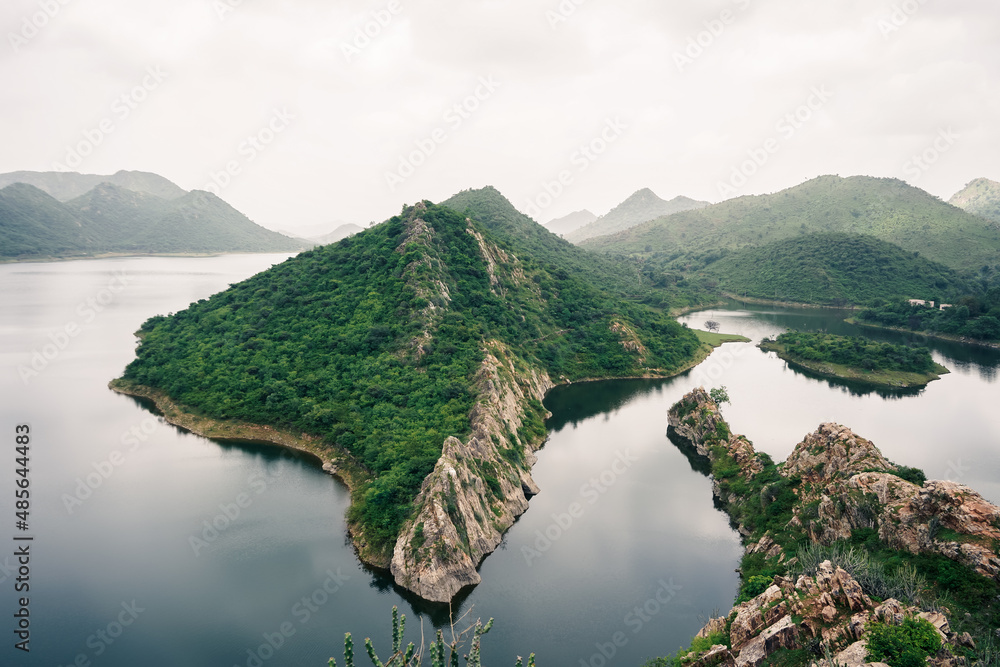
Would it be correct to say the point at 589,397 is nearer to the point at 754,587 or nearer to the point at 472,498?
the point at 472,498

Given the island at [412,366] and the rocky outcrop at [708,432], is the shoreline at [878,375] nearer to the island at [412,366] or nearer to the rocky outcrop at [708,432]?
the island at [412,366]

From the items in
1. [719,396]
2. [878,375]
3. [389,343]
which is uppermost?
[389,343]

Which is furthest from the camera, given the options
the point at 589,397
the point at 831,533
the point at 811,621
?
the point at 589,397

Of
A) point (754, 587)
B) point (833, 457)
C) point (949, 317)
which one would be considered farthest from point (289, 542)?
point (949, 317)

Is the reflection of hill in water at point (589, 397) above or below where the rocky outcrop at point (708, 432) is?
above

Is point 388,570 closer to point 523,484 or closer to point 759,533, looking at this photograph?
point 523,484

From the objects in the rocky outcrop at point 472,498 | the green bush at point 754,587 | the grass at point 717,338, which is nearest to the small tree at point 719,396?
the rocky outcrop at point 472,498
